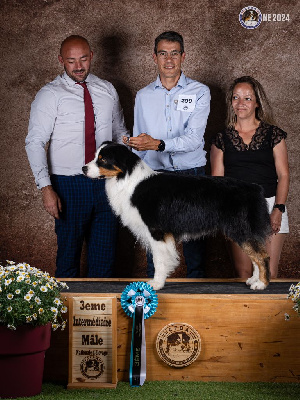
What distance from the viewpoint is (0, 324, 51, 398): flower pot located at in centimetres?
245

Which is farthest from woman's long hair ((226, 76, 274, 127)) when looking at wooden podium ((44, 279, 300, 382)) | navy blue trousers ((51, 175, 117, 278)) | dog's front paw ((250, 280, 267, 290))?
wooden podium ((44, 279, 300, 382))

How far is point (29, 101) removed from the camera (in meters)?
4.88

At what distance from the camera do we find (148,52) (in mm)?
4840

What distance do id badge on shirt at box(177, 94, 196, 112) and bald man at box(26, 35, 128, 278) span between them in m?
0.58

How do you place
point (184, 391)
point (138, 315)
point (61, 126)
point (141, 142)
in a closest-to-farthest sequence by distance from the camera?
point (184, 391) → point (138, 315) → point (141, 142) → point (61, 126)

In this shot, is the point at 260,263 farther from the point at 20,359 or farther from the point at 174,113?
the point at 20,359

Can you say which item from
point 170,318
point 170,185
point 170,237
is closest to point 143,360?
point 170,318

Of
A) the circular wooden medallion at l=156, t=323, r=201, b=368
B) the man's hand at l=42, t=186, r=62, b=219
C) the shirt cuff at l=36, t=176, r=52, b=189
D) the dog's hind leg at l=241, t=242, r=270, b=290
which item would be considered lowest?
the circular wooden medallion at l=156, t=323, r=201, b=368

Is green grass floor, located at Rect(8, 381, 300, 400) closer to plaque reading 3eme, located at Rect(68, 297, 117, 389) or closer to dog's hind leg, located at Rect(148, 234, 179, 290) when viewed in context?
plaque reading 3eme, located at Rect(68, 297, 117, 389)

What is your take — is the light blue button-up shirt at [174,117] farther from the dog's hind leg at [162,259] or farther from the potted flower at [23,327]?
the potted flower at [23,327]

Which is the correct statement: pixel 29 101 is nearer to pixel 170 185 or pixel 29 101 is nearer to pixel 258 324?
pixel 170 185

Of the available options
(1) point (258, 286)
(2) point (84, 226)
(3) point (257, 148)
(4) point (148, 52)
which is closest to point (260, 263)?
(1) point (258, 286)

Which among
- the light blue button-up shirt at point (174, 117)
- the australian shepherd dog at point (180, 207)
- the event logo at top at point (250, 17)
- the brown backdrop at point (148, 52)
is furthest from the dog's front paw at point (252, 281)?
the event logo at top at point (250, 17)

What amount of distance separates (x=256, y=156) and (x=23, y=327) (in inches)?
79.7
